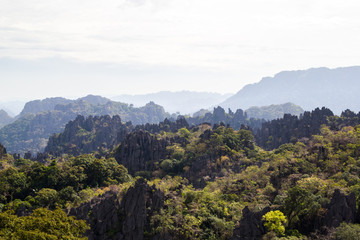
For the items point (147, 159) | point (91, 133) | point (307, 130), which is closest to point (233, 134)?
point (147, 159)

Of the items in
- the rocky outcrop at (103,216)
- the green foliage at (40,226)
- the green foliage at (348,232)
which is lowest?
the rocky outcrop at (103,216)

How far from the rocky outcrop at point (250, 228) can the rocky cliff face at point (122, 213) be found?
11.2m

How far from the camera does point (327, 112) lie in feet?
347

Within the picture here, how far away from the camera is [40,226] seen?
2467 cm

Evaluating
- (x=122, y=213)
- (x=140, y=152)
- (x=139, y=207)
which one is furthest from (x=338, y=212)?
(x=140, y=152)

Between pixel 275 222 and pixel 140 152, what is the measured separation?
50594 millimetres

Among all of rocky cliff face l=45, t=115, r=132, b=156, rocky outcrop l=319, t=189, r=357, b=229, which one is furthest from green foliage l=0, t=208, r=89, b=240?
rocky cliff face l=45, t=115, r=132, b=156

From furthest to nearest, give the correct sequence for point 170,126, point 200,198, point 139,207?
point 170,126 < point 200,198 < point 139,207

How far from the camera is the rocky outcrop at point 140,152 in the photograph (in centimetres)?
7675

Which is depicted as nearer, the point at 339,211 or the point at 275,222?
the point at 339,211

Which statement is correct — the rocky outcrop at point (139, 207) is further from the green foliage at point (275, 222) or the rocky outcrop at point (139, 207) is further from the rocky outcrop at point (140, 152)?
the rocky outcrop at point (140, 152)

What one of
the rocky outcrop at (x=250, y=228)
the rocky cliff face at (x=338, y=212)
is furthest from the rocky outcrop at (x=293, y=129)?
the rocky outcrop at (x=250, y=228)

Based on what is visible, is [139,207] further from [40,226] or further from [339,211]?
[339,211]

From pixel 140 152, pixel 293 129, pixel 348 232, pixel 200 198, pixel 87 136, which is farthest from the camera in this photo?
pixel 87 136
